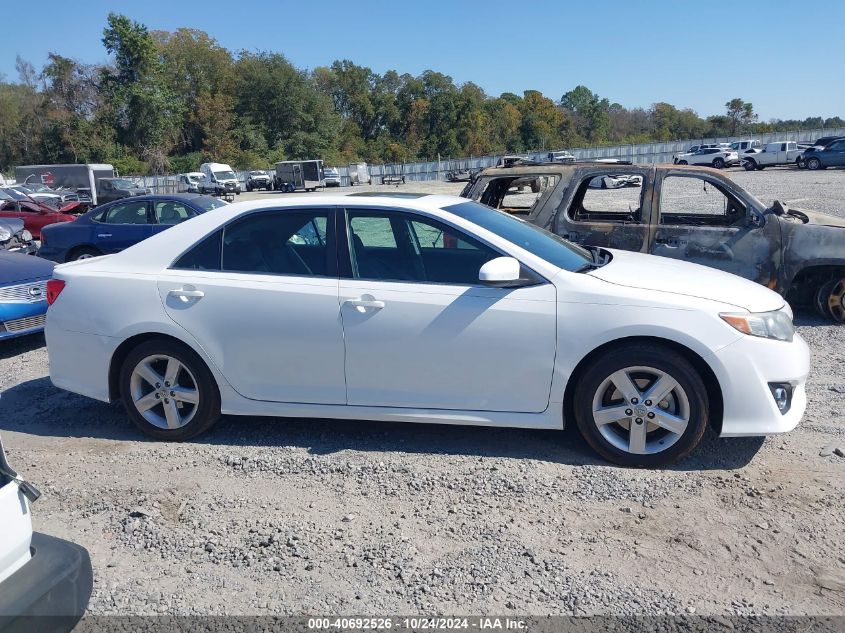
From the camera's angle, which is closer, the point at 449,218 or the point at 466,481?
the point at 466,481

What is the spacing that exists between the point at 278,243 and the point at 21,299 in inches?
164

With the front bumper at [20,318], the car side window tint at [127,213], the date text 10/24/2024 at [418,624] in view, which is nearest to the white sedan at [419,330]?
the date text 10/24/2024 at [418,624]

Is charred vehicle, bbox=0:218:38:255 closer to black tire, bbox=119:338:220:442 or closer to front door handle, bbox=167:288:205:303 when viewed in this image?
black tire, bbox=119:338:220:442

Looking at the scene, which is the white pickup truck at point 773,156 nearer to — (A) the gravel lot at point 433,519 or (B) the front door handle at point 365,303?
(A) the gravel lot at point 433,519

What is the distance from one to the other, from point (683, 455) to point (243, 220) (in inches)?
123

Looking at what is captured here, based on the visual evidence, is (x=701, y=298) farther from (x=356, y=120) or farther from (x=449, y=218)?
(x=356, y=120)

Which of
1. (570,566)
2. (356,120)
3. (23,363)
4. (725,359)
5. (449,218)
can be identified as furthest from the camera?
(356,120)

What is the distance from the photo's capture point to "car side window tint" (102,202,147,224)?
1250 cm

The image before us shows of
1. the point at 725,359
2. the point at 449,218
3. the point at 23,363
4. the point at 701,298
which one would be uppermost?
the point at 449,218

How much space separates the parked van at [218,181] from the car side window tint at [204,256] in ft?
157

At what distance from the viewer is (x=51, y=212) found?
2022cm

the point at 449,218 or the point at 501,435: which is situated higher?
the point at 449,218

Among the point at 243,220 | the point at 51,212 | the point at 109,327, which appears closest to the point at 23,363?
the point at 109,327

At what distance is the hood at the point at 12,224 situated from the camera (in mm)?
16203
